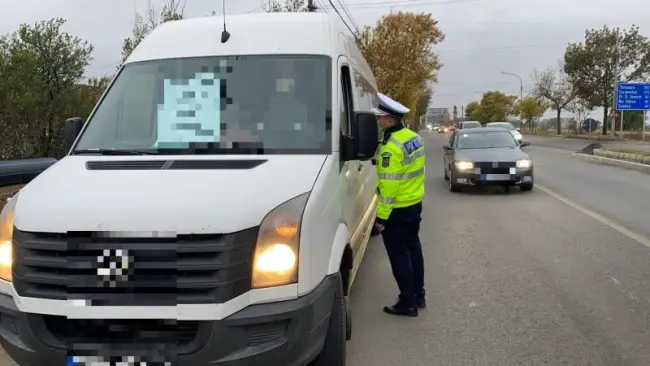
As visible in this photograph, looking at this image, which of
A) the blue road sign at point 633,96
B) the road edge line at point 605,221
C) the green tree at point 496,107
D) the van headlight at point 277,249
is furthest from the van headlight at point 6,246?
the green tree at point 496,107

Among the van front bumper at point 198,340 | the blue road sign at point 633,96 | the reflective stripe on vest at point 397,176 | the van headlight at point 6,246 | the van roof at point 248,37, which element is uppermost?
the blue road sign at point 633,96

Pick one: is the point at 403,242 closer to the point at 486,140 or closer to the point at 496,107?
the point at 486,140

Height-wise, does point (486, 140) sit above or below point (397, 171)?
above

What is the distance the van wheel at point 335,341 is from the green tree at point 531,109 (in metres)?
79.6

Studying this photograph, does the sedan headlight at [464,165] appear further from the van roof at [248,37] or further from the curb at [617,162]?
the van roof at [248,37]

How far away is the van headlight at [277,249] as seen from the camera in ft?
9.64

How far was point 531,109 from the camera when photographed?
80.8 meters

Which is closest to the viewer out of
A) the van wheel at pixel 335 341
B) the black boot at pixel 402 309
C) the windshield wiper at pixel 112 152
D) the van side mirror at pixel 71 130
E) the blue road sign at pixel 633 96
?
the van wheel at pixel 335 341

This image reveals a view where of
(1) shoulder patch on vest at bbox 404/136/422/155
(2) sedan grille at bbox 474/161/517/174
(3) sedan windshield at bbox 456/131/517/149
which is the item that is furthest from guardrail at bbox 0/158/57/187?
(3) sedan windshield at bbox 456/131/517/149

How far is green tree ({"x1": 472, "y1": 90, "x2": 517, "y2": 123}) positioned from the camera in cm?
9406

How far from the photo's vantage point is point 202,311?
112 inches

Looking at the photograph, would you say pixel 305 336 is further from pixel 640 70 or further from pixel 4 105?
pixel 640 70

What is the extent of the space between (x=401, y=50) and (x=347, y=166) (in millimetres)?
38429

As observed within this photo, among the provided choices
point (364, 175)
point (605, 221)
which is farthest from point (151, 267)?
point (605, 221)
